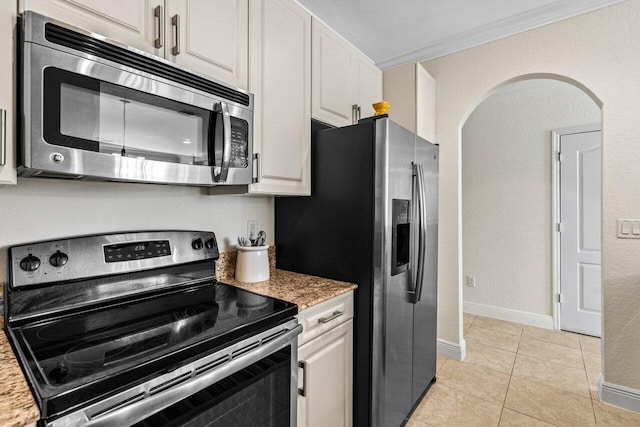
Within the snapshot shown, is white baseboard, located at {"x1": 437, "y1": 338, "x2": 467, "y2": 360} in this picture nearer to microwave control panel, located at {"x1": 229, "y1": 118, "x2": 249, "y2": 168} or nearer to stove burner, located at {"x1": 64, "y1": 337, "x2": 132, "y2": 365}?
microwave control panel, located at {"x1": 229, "y1": 118, "x2": 249, "y2": 168}

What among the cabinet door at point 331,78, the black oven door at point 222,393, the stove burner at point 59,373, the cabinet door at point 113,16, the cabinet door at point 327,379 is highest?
the cabinet door at point 331,78

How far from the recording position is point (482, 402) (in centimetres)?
213

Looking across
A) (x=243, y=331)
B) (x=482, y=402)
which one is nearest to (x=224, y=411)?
(x=243, y=331)

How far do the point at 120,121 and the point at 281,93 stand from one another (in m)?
0.80

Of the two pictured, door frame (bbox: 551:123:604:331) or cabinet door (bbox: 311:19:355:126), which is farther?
door frame (bbox: 551:123:604:331)

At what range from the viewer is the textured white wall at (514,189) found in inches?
134

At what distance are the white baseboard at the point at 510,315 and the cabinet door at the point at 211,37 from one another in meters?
3.65

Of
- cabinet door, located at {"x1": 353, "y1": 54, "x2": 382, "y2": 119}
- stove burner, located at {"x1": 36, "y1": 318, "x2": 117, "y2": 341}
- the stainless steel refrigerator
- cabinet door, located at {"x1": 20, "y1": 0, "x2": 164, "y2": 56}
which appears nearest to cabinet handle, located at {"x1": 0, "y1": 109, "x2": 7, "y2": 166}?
cabinet door, located at {"x1": 20, "y1": 0, "x2": 164, "y2": 56}

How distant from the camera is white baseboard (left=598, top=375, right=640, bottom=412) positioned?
204cm

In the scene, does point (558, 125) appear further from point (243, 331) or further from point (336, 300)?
point (243, 331)

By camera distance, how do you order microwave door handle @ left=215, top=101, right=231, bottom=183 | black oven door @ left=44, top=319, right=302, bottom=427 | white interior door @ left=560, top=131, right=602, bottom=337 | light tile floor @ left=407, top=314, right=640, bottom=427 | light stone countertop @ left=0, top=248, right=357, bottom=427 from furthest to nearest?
white interior door @ left=560, top=131, right=602, bottom=337
light tile floor @ left=407, top=314, right=640, bottom=427
microwave door handle @ left=215, top=101, right=231, bottom=183
black oven door @ left=44, top=319, right=302, bottom=427
light stone countertop @ left=0, top=248, right=357, bottom=427

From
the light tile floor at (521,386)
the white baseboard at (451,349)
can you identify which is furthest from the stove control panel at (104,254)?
the white baseboard at (451,349)

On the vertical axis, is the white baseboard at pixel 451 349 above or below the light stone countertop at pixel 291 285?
below

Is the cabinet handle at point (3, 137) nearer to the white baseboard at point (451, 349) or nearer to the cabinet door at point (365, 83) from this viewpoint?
the cabinet door at point (365, 83)
